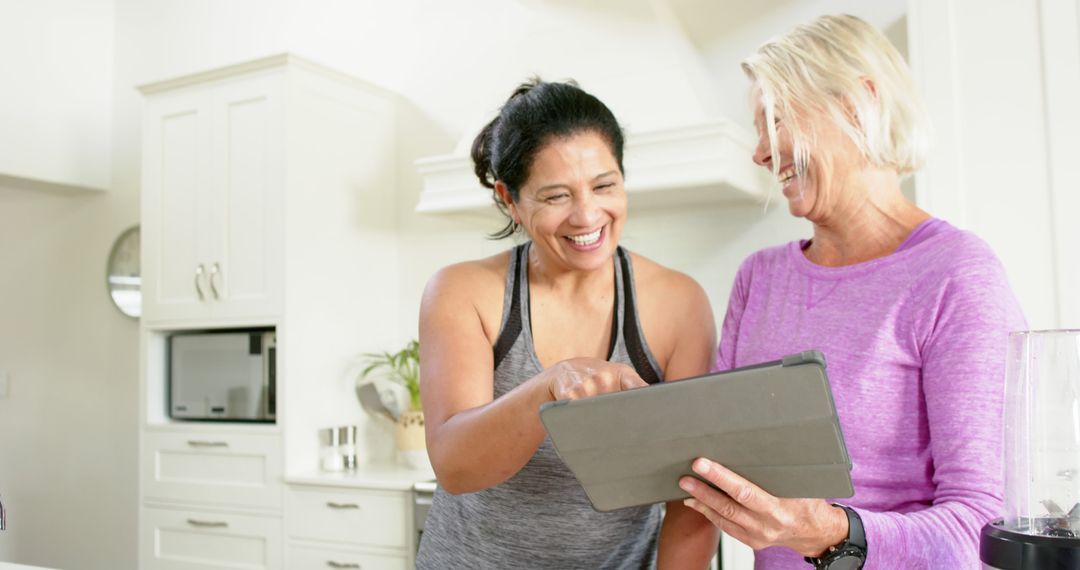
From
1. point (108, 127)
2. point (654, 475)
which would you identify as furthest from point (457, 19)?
point (654, 475)

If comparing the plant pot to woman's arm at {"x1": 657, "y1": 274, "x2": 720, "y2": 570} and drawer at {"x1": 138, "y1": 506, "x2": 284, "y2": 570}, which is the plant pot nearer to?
drawer at {"x1": 138, "y1": 506, "x2": 284, "y2": 570}

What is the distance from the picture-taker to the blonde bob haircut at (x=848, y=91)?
3.59ft

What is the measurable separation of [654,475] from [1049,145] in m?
1.64

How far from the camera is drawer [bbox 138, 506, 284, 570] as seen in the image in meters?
3.30

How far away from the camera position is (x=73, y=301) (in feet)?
14.6

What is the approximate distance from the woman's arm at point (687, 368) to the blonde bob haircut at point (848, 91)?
0.31 metres

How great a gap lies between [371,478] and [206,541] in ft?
2.69

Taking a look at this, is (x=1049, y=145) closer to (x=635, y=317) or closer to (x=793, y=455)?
(x=635, y=317)

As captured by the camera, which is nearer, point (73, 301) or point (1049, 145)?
point (1049, 145)

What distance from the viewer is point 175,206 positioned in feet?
11.9

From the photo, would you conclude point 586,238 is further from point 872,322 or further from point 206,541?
point 206,541

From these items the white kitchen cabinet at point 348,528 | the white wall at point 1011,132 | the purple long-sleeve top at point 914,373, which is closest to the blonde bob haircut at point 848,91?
the purple long-sleeve top at point 914,373

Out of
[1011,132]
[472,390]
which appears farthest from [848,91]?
[1011,132]

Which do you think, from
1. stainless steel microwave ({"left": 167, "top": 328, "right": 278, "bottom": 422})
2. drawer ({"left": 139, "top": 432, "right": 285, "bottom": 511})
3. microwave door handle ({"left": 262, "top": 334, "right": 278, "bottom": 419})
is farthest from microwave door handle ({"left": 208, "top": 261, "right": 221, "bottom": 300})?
drawer ({"left": 139, "top": 432, "right": 285, "bottom": 511})
